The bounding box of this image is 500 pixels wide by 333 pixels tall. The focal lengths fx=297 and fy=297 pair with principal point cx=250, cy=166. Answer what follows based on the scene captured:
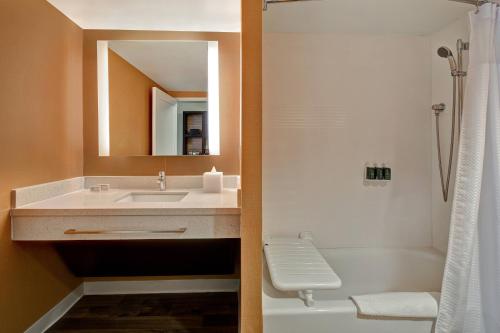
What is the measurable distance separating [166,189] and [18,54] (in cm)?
115

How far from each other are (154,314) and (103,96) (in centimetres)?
158

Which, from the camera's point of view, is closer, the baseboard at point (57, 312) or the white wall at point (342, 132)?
the baseboard at point (57, 312)

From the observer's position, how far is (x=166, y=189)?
219 cm

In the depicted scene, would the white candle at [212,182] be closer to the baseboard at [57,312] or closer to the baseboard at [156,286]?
the baseboard at [156,286]

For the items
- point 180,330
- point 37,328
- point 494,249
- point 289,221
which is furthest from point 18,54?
point 494,249

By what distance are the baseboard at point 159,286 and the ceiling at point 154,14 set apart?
1.89 metres

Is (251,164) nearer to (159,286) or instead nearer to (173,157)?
(173,157)

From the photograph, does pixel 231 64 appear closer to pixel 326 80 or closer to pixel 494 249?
pixel 326 80

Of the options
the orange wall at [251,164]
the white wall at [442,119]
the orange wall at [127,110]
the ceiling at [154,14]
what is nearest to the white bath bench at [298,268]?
the orange wall at [251,164]

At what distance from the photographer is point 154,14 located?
202cm

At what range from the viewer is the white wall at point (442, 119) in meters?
2.05

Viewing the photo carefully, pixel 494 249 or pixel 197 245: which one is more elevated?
pixel 494 249

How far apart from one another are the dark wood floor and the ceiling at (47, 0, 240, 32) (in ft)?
6.51

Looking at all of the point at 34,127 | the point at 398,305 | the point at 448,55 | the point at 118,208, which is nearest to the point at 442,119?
the point at 448,55
